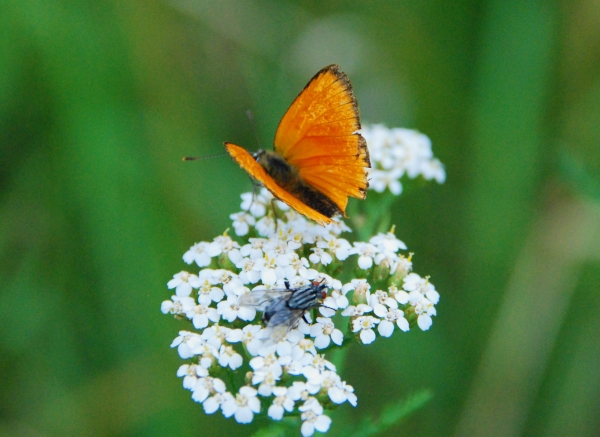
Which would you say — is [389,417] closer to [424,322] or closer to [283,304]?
[424,322]

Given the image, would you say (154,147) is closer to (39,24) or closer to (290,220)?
(39,24)

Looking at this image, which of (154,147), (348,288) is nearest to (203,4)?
(154,147)

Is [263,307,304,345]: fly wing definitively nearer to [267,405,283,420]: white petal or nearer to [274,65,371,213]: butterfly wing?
[267,405,283,420]: white petal

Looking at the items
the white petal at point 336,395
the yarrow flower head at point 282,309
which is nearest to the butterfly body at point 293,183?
the yarrow flower head at point 282,309

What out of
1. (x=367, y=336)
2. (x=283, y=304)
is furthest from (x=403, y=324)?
(x=283, y=304)

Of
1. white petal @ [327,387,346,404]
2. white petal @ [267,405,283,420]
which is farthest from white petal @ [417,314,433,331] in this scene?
white petal @ [267,405,283,420]

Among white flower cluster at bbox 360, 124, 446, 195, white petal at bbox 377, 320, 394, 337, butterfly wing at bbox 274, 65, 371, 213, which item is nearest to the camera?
white petal at bbox 377, 320, 394, 337
